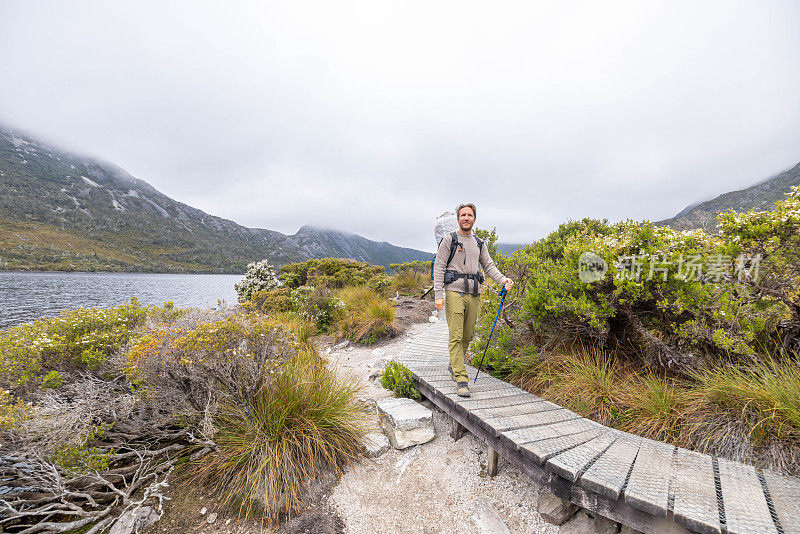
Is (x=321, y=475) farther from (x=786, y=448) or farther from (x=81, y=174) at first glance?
(x=81, y=174)

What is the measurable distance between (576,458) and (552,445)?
0.24 metres

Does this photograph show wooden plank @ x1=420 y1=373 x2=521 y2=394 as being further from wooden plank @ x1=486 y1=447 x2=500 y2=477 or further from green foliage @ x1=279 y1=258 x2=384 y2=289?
green foliage @ x1=279 y1=258 x2=384 y2=289

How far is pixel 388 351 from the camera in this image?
26.9 ft

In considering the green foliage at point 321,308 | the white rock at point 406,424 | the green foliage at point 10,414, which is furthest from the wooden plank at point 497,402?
the green foliage at point 321,308

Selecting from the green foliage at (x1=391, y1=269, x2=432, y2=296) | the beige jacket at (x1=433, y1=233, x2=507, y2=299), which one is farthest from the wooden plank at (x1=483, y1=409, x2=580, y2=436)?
the green foliage at (x1=391, y1=269, x2=432, y2=296)

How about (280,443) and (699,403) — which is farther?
(280,443)

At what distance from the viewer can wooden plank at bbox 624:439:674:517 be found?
6.24 ft

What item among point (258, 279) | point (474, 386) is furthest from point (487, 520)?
point (258, 279)

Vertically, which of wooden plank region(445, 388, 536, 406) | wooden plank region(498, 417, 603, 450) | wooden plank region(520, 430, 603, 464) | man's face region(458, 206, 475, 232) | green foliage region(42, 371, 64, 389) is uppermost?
man's face region(458, 206, 475, 232)

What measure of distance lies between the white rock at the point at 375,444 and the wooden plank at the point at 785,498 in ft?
11.2

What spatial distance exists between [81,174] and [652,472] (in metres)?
214

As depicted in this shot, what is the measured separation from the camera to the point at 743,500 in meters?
1.96

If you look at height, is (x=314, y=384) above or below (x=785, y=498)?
below

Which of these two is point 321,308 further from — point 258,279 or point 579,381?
point 579,381
